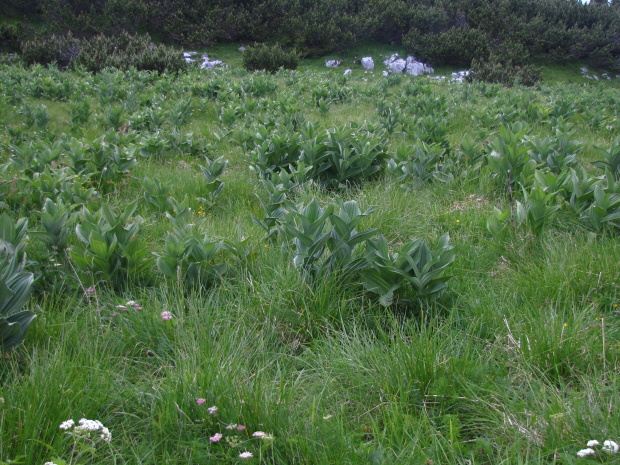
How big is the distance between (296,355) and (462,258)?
57.7 inches

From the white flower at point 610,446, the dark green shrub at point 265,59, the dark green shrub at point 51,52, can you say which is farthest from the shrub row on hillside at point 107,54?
the white flower at point 610,446

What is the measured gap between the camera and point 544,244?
326cm

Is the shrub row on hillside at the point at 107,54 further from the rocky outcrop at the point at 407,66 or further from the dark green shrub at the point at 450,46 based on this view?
the dark green shrub at the point at 450,46

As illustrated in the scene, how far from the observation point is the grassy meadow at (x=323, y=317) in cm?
171

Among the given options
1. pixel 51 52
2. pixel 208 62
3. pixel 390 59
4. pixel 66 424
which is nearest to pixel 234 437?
pixel 66 424

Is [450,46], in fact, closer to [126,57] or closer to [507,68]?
[507,68]

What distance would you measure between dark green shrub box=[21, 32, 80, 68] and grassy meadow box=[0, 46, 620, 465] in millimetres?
14711

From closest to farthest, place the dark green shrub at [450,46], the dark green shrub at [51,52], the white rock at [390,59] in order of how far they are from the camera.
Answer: the dark green shrub at [51,52], the dark green shrub at [450,46], the white rock at [390,59]

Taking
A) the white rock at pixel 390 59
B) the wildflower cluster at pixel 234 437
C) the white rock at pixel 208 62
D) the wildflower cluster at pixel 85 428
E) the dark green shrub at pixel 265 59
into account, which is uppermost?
the white rock at pixel 390 59

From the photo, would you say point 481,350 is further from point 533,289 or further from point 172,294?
point 172,294

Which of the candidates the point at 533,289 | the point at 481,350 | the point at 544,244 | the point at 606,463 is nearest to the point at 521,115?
the point at 544,244

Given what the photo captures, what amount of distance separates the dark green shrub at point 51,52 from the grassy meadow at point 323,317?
579 inches

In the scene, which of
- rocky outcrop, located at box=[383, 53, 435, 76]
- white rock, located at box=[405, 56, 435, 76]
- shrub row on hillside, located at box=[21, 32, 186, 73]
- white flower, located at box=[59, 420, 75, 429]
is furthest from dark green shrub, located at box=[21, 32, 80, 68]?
white flower, located at box=[59, 420, 75, 429]

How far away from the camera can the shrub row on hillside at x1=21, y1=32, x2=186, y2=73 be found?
15.1 meters
